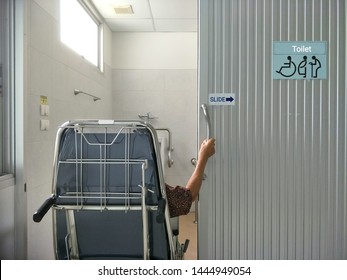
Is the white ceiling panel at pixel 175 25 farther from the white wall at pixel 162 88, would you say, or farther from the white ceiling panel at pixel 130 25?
the white wall at pixel 162 88

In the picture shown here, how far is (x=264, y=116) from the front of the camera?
1.36m

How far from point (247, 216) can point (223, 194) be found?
0.56 feet

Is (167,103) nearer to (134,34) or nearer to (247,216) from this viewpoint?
(134,34)

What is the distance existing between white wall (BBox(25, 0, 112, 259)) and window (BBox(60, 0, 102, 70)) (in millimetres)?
214

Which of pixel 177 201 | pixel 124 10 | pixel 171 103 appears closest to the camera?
pixel 177 201

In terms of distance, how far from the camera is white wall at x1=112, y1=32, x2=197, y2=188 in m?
3.49

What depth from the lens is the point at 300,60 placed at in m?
1.34

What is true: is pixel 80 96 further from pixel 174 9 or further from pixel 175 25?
pixel 175 25

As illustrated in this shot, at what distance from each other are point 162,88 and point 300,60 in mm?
2323

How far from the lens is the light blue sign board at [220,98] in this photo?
1.35 m

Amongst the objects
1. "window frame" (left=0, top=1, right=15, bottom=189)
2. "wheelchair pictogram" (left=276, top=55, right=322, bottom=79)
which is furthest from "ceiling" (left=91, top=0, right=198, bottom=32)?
"wheelchair pictogram" (left=276, top=55, right=322, bottom=79)

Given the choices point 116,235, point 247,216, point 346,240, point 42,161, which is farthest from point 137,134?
point 346,240

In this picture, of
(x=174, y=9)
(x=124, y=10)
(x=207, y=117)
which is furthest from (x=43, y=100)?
(x=174, y=9)

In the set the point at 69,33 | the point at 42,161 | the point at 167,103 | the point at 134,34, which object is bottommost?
the point at 42,161
